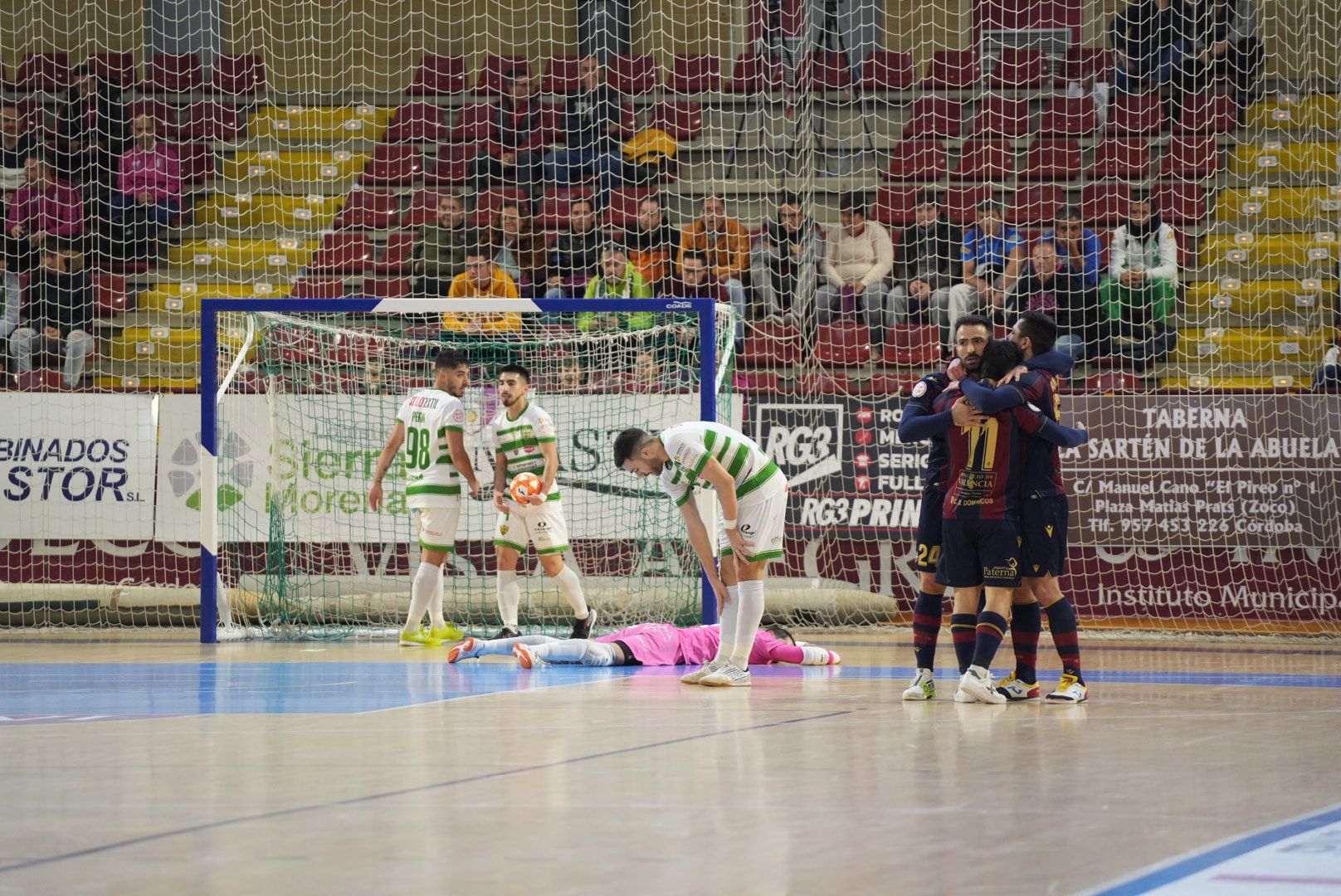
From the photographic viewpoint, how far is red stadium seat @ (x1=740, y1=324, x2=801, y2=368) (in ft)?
48.9

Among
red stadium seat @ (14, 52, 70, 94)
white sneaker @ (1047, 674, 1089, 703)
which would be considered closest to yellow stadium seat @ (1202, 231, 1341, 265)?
white sneaker @ (1047, 674, 1089, 703)

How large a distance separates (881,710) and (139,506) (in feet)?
28.1

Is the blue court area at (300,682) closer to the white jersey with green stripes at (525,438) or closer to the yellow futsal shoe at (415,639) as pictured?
the yellow futsal shoe at (415,639)

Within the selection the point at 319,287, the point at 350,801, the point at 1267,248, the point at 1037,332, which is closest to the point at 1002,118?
the point at 1267,248

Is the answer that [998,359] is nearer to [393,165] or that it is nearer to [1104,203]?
[1104,203]

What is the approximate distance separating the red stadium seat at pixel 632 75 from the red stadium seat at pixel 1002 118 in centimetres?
361

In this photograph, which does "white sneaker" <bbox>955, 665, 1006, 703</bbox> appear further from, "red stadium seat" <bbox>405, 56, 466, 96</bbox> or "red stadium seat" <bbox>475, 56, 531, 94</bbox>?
"red stadium seat" <bbox>405, 56, 466, 96</bbox>

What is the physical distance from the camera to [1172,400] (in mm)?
13312

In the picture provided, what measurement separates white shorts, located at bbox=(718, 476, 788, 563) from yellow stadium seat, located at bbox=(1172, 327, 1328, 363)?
7.64m

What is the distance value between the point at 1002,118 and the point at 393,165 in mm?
6531

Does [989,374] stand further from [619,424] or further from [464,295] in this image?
[464,295]

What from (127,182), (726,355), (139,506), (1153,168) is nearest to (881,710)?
(726,355)

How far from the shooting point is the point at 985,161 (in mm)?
16359

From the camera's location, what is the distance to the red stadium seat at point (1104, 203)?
51.8 ft
